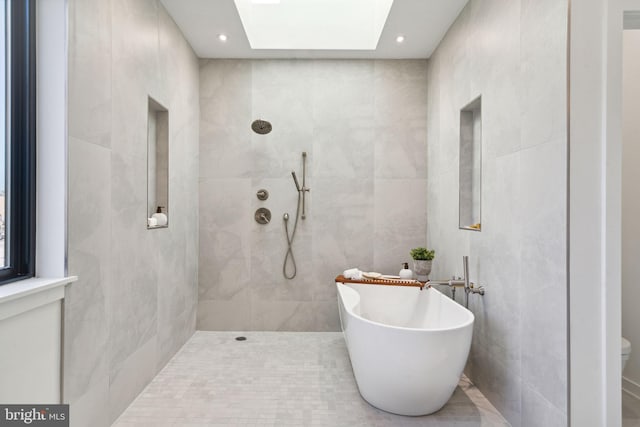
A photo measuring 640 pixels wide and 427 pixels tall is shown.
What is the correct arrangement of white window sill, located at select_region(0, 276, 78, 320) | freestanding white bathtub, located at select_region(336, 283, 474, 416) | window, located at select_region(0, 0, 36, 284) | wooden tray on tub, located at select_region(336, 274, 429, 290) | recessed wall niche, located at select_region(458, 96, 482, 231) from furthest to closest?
wooden tray on tub, located at select_region(336, 274, 429, 290) < recessed wall niche, located at select_region(458, 96, 482, 231) < freestanding white bathtub, located at select_region(336, 283, 474, 416) < window, located at select_region(0, 0, 36, 284) < white window sill, located at select_region(0, 276, 78, 320)

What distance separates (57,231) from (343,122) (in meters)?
2.42

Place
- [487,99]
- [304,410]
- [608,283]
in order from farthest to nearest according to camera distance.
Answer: [487,99] → [304,410] → [608,283]

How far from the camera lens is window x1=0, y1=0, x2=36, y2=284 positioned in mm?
1354

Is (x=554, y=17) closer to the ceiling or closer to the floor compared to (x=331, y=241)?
closer to the ceiling

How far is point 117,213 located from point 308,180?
5.67 feet

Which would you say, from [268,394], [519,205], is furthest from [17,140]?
[519,205]

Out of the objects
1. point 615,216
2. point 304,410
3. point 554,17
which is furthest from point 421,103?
point 304,410

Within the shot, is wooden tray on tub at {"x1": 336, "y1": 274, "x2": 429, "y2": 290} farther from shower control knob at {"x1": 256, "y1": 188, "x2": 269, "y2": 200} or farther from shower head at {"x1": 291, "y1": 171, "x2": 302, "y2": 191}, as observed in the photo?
shower control knob at {"x1": 256, "y1": 188, "x2": 269, "y2": 200}

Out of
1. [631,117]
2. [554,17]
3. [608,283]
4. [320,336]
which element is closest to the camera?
[608,283]

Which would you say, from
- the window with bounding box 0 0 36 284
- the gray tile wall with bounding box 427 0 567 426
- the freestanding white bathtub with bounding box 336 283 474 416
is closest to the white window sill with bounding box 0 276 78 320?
the window with bounding box 0 0 36 284

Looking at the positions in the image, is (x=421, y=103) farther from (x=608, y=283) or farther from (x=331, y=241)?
(x=608, y=283)

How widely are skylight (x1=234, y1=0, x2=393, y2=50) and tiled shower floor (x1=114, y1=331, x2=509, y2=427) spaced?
264 centimetres

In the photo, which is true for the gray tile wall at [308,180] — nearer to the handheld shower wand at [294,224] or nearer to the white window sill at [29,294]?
the handheld shower wand at [294,224]

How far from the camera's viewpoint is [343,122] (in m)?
3.25
